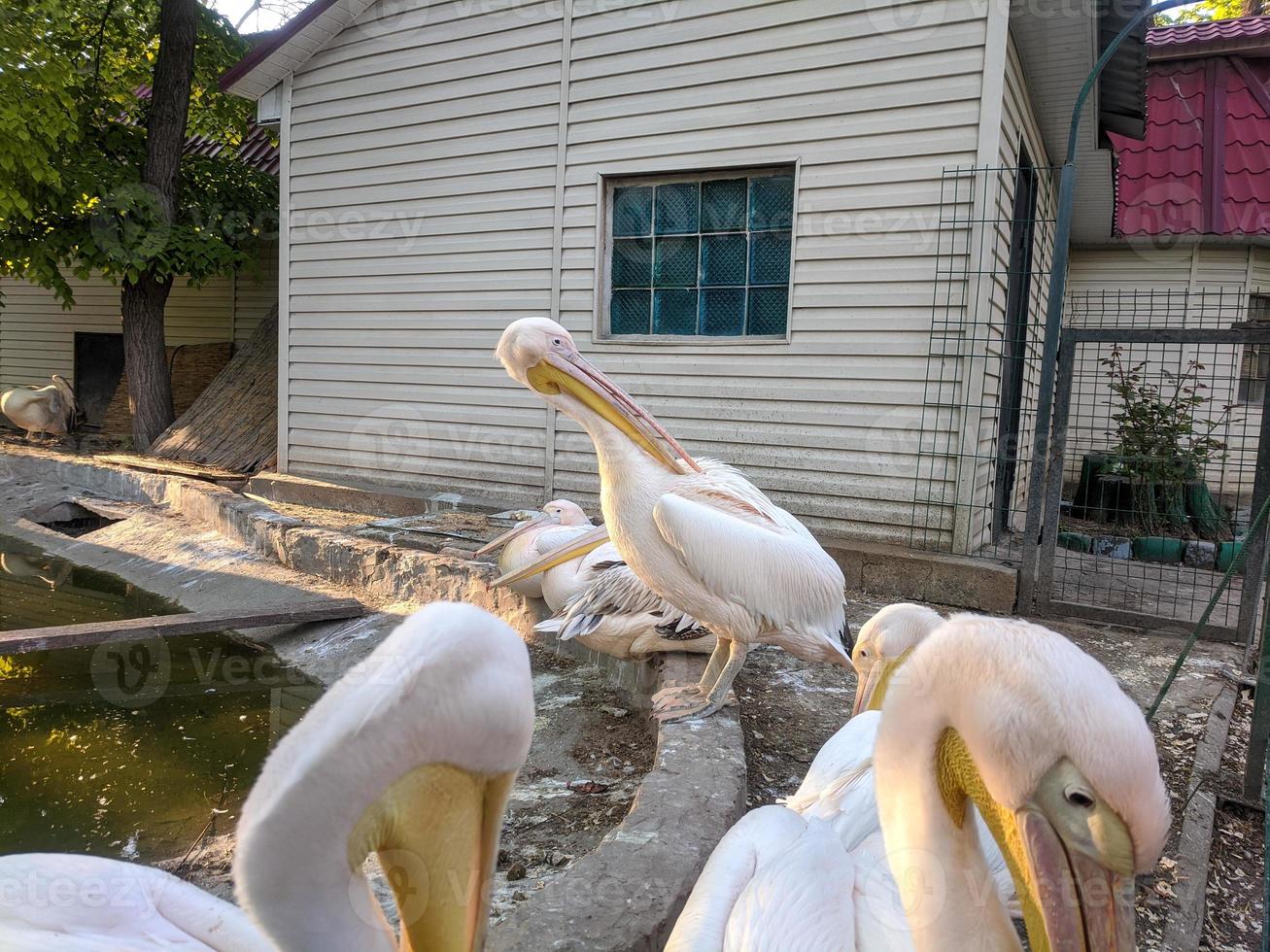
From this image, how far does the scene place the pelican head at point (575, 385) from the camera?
2.82 metres

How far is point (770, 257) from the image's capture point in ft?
17.4

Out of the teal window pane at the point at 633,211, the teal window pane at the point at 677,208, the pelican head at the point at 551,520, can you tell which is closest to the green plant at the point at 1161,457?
the teal window pane at the point at 677,208

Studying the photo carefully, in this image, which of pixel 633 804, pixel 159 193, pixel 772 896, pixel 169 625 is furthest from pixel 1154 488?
pixel 159 193

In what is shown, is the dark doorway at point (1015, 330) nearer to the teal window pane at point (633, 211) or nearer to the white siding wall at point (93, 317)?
the teal window pane at point (633, 211)

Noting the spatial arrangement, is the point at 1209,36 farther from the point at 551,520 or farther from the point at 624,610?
the point at 624,610

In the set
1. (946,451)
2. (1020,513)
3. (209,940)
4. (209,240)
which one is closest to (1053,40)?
(946,451)

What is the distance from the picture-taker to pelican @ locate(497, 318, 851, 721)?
268 cm

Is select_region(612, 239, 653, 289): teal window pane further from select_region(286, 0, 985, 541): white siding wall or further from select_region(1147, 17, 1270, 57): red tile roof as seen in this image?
select_region(1147, 17, 1270, 57): red tile roof

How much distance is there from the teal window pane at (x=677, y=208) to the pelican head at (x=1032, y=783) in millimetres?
4896

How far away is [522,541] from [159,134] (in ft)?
24.3

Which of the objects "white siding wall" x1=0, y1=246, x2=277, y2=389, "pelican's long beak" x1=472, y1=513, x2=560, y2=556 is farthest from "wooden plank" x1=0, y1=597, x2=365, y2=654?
"white siding wall" x1=0, y1=246, x2=277, y2=389

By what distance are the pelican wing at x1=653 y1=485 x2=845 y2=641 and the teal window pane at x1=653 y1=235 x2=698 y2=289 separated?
3.00 m

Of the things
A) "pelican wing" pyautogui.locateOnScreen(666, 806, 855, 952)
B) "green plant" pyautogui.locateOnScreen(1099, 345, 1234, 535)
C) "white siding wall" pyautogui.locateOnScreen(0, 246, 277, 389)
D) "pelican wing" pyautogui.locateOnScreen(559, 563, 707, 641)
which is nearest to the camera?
"pelican wing" pyautogui.locateOnScreen(666, 806, 855, 952)

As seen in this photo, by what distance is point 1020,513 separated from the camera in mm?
7406
